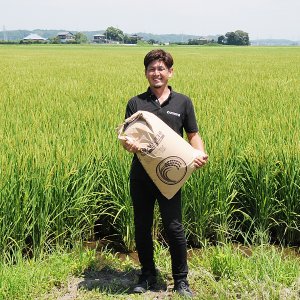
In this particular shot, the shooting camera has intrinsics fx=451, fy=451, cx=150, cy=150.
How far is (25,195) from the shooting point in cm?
284

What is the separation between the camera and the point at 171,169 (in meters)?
2.24

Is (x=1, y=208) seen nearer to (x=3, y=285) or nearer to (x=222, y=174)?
(x=3, y=285)

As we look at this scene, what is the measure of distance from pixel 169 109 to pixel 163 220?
580 millimetres

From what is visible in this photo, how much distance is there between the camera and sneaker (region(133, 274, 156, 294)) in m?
2.45

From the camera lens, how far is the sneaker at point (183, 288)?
2.34m

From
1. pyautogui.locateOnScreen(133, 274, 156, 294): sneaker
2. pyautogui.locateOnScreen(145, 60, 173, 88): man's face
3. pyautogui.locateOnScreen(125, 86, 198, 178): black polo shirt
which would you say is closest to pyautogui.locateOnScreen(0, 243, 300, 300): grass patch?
pyautogui.locateOnScreen(133, 274, 156, 294): sneaker

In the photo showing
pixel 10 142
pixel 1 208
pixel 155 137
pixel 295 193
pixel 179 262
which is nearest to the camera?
pixel 155 137

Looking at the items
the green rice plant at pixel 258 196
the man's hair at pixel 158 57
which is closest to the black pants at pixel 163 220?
the man's hair at pixel 158 57

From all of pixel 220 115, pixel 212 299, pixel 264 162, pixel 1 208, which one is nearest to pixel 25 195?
pixel 1 208

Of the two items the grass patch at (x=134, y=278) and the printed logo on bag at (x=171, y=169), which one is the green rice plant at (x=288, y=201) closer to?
the grass patch at (x=134, y=278)

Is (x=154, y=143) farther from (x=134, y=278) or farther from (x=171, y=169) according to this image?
(x=134, y=278)

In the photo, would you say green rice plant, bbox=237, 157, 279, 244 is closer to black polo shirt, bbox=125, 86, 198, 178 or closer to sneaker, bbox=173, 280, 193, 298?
sneaker, bbox=173, 280, 193, 298

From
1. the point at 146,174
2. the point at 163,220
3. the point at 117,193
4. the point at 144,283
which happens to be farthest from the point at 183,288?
the point at 117,193

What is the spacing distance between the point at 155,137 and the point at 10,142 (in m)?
1.91
